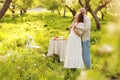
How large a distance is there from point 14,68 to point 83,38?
6.95ft

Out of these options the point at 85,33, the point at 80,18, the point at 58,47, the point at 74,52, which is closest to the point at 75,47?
the point at 74,52

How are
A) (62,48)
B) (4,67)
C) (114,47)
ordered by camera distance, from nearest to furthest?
1. (114,47)
2. (4,67)
3. (62,48)

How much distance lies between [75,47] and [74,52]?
149 mm

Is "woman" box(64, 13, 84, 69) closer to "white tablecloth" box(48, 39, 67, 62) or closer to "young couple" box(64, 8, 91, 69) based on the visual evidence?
"young couple" box(64, 8, 91, 69)

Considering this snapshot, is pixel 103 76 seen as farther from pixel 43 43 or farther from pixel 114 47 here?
pixel 43 43

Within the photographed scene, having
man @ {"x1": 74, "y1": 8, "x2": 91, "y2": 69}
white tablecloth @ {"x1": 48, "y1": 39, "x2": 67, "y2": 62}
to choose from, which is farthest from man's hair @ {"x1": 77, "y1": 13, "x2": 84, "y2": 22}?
white tablecloth @ {"x1": 48, "y1": 39, "x2": 67, "y2": 62}

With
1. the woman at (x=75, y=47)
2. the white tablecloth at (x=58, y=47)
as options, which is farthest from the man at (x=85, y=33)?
the white tablecloth at (x=58, y=47)

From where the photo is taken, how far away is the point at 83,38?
10.5m

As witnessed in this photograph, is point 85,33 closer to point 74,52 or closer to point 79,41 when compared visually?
point 79,41

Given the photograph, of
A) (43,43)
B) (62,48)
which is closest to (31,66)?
(62,48)

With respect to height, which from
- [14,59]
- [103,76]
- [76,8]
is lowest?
[76,8]

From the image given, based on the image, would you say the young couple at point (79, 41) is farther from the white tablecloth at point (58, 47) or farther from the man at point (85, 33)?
the white tablecloth at point (58, 47)

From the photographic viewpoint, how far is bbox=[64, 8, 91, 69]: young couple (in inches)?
410

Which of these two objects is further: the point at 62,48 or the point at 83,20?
the point at 62,48
